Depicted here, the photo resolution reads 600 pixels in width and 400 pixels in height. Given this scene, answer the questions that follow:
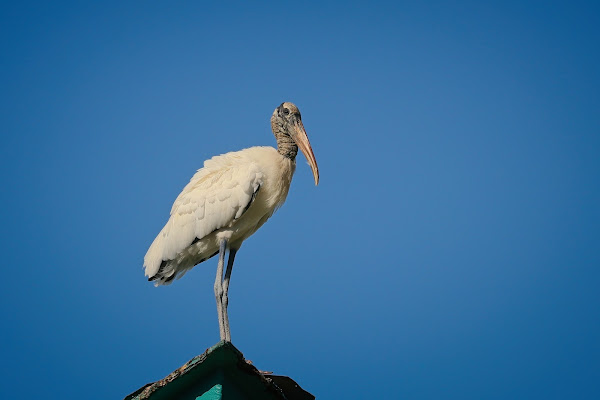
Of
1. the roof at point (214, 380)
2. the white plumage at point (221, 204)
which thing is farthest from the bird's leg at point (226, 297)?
the roof at point (214, 380)

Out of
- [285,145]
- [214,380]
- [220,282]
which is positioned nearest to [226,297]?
[220,282]

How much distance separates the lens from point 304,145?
666 cm

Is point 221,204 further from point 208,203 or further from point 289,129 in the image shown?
point 289,129

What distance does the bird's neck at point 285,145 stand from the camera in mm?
6781

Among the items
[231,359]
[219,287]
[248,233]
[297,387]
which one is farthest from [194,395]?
[248,233]

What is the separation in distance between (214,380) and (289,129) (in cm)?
374

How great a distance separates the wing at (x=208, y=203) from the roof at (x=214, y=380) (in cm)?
294

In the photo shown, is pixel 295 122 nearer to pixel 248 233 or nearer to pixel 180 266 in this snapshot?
pixel 248 233

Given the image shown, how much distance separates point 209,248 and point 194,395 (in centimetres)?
336

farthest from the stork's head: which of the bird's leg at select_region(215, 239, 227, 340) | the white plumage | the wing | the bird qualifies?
the bird's leg at select_region(215, 239, 227, 340)

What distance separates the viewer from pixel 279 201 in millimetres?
6672

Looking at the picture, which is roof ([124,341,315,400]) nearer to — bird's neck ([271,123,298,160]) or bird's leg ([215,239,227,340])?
bird's leg ([215,239,227,340])

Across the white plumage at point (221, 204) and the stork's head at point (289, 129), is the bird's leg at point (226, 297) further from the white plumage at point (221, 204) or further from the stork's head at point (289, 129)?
the stork's head at point (289, 129)

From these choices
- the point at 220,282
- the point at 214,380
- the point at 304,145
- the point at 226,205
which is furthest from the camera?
the point at 304,145
